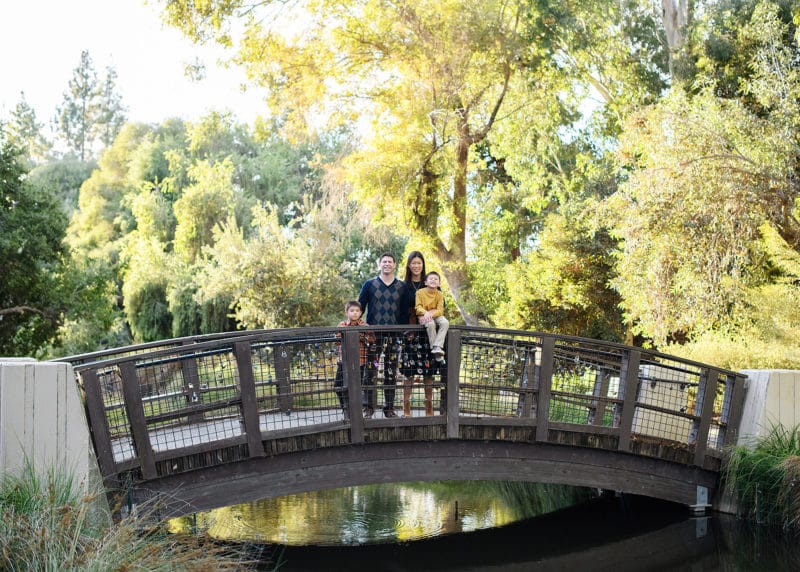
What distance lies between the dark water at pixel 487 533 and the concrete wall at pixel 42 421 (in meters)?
2.09

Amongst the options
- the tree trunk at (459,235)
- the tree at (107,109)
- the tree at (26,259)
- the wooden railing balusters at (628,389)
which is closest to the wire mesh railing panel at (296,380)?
the wooden railing balusters at (628,389)

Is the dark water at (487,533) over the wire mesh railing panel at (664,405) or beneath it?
beneath

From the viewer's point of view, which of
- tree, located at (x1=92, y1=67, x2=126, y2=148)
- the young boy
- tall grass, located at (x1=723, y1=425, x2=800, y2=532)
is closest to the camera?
the young boy

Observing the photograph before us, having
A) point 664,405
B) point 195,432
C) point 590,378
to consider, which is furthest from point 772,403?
point 195,432

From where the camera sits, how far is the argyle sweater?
9.23 metres

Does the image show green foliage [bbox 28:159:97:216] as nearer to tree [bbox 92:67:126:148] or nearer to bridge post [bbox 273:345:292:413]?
tree [bbox 92:67:126:148]

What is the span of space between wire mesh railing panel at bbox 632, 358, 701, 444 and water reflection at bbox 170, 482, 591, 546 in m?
1.80

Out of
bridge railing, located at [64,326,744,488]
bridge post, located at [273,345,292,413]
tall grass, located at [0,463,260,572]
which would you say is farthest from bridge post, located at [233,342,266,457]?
tall grass, located at [0,463,260,572]

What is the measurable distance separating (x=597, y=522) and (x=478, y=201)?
1268 cm

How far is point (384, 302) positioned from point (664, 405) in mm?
3623

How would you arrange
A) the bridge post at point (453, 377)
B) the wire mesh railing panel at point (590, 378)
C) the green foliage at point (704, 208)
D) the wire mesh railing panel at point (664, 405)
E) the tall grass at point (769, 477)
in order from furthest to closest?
1. the green foliage at point (704, 208)
2. the wire mesh railing panel at point (664, 405)
3. the wire mesh railing panel at point (590, 378)
4. the tall grass at point (769, 477)
5. the bridge post at point (453, 377)

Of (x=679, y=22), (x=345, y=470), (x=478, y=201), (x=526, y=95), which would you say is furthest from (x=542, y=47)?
(x=345, y=470)

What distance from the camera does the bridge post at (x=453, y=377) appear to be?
905 centimetres

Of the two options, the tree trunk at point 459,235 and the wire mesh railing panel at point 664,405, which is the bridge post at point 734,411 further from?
the tree trunk at point 459,235
